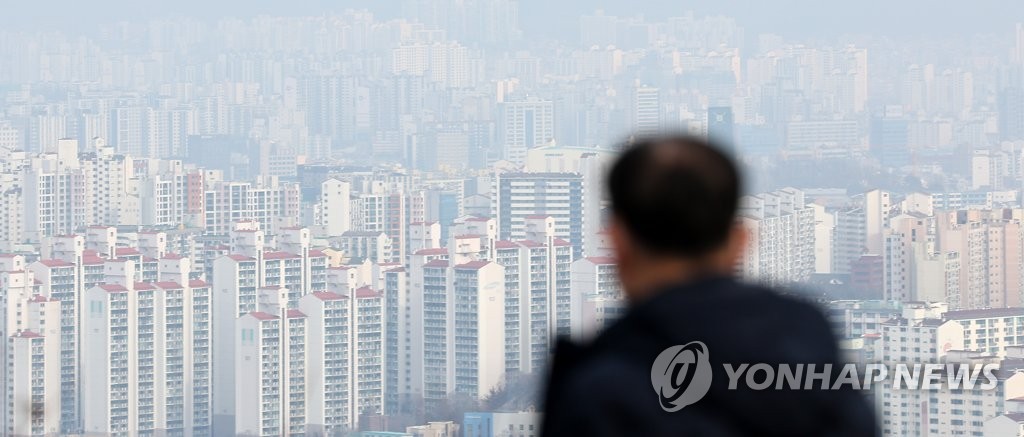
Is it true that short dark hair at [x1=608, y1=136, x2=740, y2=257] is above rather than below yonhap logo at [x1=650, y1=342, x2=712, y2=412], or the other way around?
above

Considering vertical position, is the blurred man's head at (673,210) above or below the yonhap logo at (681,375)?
above

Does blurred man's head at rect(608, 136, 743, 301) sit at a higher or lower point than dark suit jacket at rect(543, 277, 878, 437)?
higher

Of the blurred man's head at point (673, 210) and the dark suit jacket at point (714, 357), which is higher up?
the blurred man's head at point (673, 210)

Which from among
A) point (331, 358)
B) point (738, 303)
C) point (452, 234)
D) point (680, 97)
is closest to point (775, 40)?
point (680, 97)
